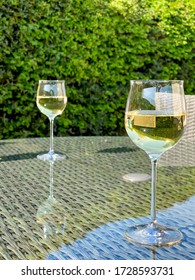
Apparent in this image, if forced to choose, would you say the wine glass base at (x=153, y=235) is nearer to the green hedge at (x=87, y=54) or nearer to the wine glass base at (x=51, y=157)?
the wine glass base at (x=51, y=157)

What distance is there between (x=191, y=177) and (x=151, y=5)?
170 inches

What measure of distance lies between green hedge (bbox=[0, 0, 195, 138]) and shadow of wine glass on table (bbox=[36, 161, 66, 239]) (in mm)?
3635

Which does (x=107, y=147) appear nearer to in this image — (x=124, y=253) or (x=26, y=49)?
(x=124, y=253)

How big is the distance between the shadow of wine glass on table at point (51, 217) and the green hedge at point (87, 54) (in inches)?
143

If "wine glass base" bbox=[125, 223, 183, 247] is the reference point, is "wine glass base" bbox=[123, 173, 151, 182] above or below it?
above

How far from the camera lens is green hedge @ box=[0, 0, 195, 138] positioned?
15.8 ft

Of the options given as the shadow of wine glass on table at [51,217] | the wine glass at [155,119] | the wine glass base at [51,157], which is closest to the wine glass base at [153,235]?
the wine glass at [155,119]

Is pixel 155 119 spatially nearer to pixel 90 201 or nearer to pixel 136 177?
pixel 90 201

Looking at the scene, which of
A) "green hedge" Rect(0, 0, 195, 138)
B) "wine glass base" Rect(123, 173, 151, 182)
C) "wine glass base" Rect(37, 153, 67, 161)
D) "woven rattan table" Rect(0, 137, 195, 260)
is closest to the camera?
"woven rattan table" Rect(0, 137, 195, 260)

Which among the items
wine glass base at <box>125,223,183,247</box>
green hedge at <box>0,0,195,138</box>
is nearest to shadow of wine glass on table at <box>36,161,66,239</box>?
wine glass base at <box>125,223,183,247</box>

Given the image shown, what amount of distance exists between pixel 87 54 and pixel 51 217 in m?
4.11

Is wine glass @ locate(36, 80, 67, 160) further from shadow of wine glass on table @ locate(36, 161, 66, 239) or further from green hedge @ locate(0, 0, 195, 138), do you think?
green hedge @ locate(0, 0, 195, 138)

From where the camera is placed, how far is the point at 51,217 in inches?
45.1

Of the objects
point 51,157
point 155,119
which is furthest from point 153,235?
point 51,157
